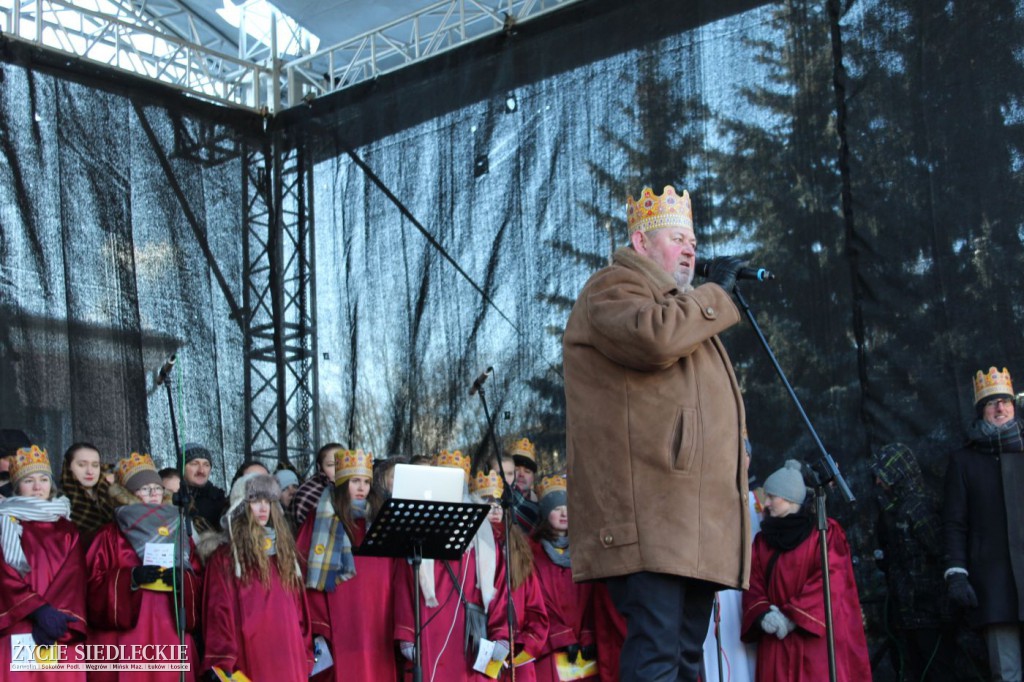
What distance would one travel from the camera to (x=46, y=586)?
544 centimetres

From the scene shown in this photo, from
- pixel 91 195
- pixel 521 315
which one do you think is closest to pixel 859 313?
pixel 521 315

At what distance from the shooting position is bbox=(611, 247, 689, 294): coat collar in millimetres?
3127

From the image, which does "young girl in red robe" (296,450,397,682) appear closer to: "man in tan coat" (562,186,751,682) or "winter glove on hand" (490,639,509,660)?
"winter glove on hand" (490,639,509,660)

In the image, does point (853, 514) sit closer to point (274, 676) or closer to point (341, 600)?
point (341, 600)

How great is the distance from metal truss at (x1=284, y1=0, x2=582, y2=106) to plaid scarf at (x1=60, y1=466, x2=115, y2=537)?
152 inches

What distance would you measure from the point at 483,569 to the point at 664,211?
3063 mm

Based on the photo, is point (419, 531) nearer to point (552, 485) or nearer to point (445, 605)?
point (445, 605)

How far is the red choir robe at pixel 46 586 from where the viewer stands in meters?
5.24

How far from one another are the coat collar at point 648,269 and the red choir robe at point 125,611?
3270 millimetres

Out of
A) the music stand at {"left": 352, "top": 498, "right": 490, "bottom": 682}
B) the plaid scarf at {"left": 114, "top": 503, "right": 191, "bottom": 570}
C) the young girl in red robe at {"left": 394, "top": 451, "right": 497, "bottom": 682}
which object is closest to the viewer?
the music stand at {"left": 352, "top": 498, "right": 490, "bottom": 682}

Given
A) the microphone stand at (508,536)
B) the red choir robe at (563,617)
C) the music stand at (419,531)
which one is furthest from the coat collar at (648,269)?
the red choir robe at (563,617)

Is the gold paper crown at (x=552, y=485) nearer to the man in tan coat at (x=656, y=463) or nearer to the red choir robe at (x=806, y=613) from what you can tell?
the red choir robe at (x=806, y=613)

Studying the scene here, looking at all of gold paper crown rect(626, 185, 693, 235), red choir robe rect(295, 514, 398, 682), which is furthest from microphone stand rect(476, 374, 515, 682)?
gold paper crown rect(626, 185, 693, 235)

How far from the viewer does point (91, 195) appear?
8.23 m
